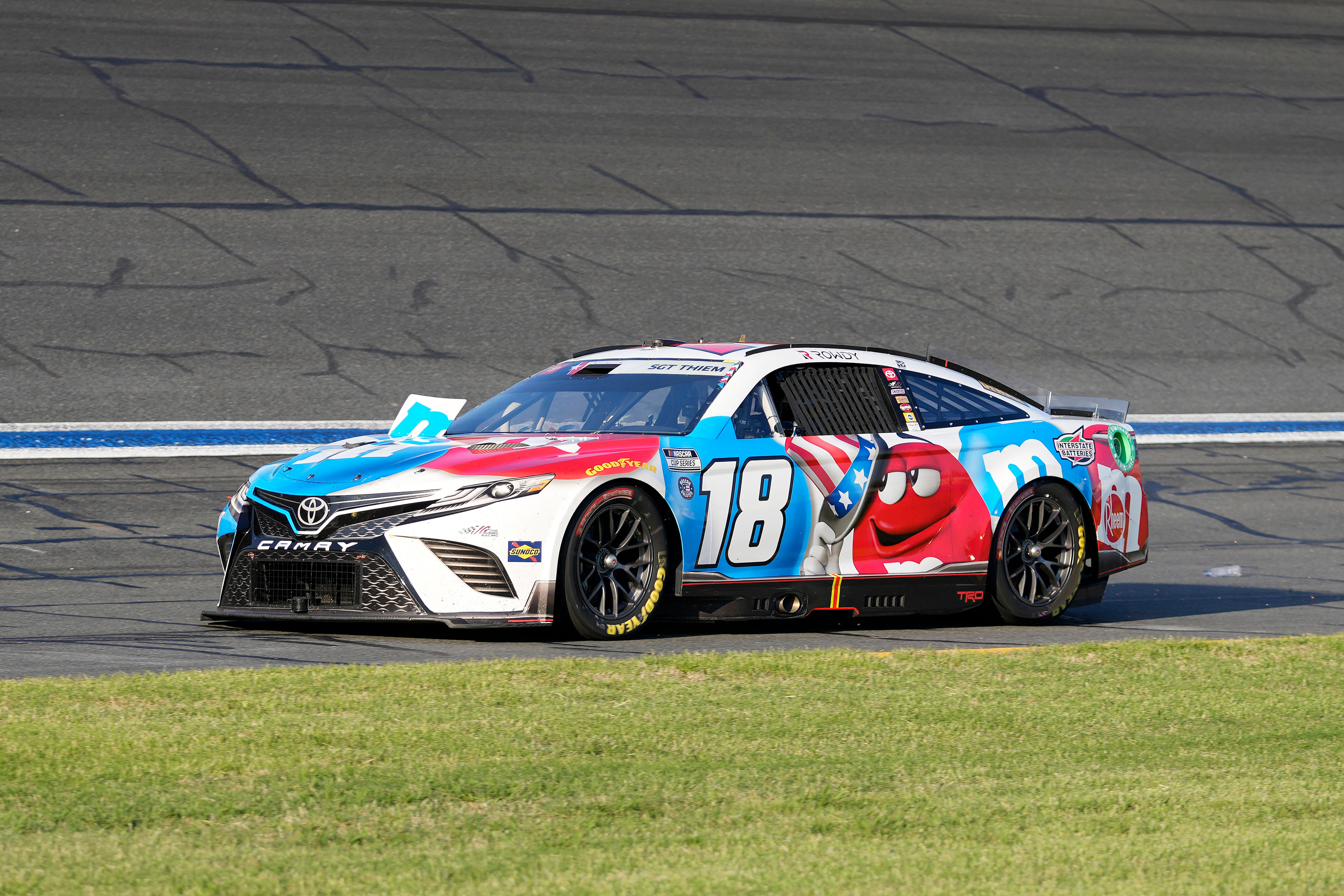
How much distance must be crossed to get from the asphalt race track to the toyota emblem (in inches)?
37.7

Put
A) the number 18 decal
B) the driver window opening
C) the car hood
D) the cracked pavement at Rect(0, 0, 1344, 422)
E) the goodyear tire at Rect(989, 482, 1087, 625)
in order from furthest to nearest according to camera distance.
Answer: the cracked pavement at Rect(0, 0, 1344, 422), the goodyear tire at Rect(989, 482, 1087, 625), the driver window opening, the number 18 decal, the car hood

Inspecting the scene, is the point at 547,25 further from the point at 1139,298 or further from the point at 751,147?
the point at 1139,298

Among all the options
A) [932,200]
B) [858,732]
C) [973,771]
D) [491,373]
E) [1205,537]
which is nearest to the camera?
[973,771]

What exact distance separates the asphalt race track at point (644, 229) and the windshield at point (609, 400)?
3.32 feet

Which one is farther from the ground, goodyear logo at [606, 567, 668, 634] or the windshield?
the windshield

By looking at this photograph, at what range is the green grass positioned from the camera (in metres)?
4.22

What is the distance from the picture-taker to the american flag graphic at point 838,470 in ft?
27.5

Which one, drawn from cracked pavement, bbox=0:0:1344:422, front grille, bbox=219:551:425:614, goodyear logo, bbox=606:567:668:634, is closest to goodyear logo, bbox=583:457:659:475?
goodyear logo, bbox=606:567:668:634

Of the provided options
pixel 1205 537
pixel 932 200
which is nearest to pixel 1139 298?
pixel 932 200

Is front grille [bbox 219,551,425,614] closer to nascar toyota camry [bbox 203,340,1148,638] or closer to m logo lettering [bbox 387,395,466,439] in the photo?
nascar toyota camry [bbox 203,340,1148,638]

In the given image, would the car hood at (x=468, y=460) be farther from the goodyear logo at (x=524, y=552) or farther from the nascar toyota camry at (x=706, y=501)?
the goodyear logo at (x=524, y=552)

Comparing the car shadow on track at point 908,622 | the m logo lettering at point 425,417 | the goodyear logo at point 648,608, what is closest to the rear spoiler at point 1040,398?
the car shadow on track at point 908,622

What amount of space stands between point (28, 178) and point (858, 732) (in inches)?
506

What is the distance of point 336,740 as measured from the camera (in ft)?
17.7
